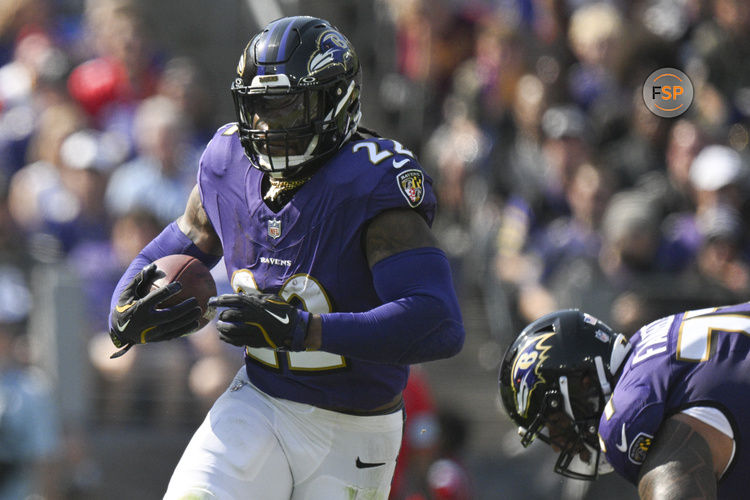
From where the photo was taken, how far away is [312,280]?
3938mm

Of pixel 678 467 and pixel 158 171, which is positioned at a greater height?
pixel 678 467

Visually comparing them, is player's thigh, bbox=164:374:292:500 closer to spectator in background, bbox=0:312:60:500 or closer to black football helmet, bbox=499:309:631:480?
black football helmet, bbox=499:309:631:480

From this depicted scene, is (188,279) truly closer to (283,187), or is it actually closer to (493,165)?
(283,187)

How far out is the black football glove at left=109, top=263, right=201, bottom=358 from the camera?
3900 millimetres

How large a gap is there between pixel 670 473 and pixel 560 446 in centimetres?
64

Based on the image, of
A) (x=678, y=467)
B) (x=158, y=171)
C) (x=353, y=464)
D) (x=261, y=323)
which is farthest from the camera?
(x=158, y=171)

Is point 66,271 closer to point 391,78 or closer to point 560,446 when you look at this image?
point 391,78

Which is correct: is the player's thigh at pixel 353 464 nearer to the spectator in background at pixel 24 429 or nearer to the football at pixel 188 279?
the football at pixel 188 279

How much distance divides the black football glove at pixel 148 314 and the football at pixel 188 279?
0.03 m

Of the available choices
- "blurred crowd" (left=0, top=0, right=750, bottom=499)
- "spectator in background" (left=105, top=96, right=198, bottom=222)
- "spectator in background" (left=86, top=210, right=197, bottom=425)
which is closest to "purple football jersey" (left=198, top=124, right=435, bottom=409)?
"blurred crowd" (left=0, top=0, right=750, bottom=499)

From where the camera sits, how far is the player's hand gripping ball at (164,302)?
3.90m

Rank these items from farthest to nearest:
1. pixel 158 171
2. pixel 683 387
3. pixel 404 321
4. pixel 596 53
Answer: pixel 158 171
pixel 596 53
pixel 404 321
pixel 683 387

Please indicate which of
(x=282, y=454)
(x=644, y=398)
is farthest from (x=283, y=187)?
(x=644, y=398)

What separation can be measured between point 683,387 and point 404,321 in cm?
86
